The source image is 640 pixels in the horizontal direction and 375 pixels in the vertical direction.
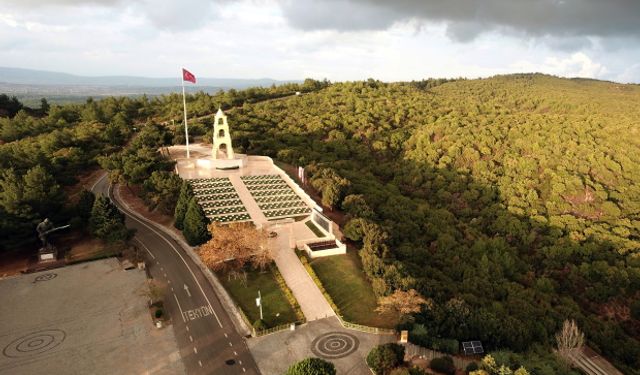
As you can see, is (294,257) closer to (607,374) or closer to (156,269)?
(156,269)

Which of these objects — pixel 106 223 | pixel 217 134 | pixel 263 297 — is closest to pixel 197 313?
pixel 263 297

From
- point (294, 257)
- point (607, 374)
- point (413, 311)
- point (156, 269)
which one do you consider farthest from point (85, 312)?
point (607, 374)

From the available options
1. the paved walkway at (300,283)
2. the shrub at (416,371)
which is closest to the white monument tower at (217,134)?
the paved walkway at (300,283)

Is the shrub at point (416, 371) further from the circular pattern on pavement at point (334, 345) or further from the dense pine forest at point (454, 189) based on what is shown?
the circular pattern on pavement at point (334, 345)

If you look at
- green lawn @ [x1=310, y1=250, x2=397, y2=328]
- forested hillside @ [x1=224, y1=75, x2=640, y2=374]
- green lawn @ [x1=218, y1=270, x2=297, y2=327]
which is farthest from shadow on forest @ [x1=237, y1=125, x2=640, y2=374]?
green lawn @ [x1=218, y1=270, x2=297, y2=327]

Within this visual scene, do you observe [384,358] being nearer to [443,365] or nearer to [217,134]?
[443,365]
